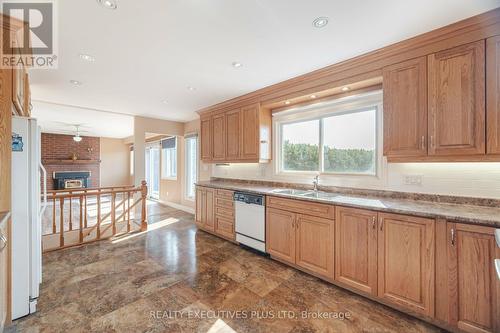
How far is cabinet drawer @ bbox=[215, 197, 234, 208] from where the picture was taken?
3.59 meters

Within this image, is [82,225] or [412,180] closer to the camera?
[412,180]

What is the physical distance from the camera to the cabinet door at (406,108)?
6.63ft

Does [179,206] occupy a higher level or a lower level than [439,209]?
lower

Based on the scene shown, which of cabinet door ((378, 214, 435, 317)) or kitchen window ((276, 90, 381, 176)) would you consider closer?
cabinet door ((378, 214, 435, 317))

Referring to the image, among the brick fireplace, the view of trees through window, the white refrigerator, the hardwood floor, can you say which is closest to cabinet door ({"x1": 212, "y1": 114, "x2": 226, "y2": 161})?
the view of trees through window

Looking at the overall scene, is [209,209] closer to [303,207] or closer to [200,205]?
[200,205]

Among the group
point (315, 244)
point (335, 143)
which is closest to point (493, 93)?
point (335, 143)

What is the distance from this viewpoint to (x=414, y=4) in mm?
1578

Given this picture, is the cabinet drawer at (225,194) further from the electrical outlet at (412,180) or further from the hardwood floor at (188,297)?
the electrical outlet at (412,180)

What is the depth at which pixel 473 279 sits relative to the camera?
159cm

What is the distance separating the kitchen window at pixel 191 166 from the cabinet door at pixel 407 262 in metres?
4.77

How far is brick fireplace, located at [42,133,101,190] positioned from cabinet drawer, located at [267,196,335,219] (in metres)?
8.70

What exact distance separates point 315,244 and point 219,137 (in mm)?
2693

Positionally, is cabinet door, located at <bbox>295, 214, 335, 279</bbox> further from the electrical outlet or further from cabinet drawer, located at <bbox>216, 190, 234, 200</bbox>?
cabinet drawer, located at <bbox>216, 190, 234, 200</bbox>
